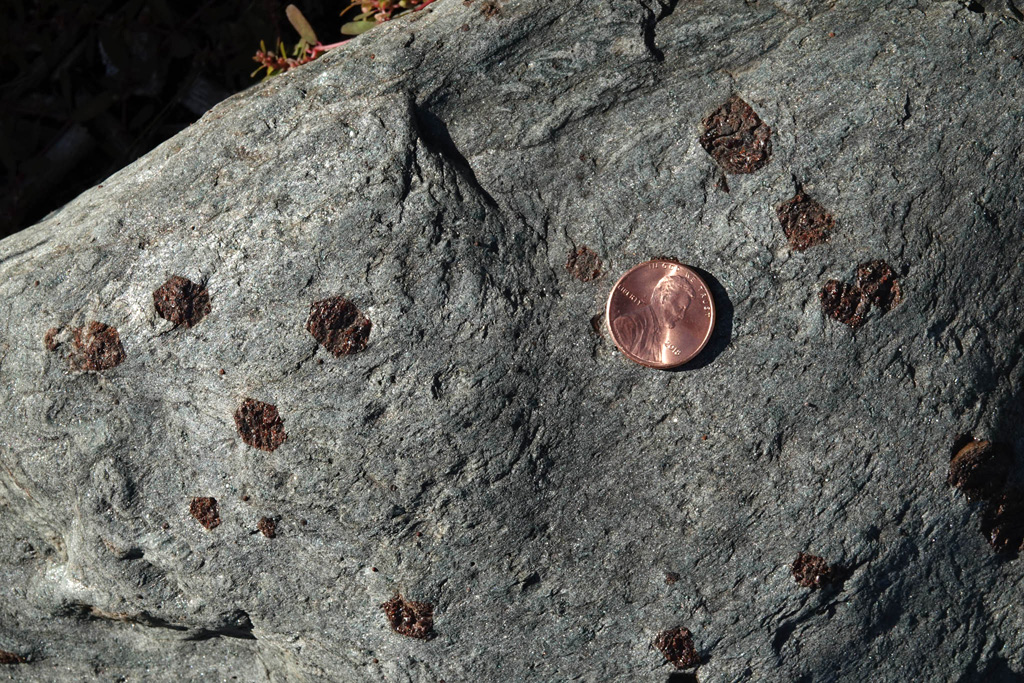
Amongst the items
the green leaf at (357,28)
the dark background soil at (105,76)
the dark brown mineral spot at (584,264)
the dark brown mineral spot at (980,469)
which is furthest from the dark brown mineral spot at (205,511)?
the dark background soil at (105,76)

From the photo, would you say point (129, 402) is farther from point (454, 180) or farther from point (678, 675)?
point (678, 675)

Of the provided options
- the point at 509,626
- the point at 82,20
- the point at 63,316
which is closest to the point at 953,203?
the point at 509,626

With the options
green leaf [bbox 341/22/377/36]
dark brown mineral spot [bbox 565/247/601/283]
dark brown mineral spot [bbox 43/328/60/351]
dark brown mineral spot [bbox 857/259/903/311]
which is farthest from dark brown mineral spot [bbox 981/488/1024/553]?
green leaf [bbox 341/22/377/36]

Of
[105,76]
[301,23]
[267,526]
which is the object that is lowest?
[267,526]

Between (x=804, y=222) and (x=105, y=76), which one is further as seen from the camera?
(x=105, y=76)

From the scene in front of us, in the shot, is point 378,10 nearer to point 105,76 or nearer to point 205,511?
point 105,76

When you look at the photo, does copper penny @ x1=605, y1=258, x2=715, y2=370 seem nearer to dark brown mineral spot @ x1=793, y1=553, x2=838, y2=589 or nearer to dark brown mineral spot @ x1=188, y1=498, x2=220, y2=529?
dark brown mineral spot @ x1=793, y1=553, x2=838, y2=589

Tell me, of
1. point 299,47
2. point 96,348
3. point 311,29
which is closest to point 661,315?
point 96,348
